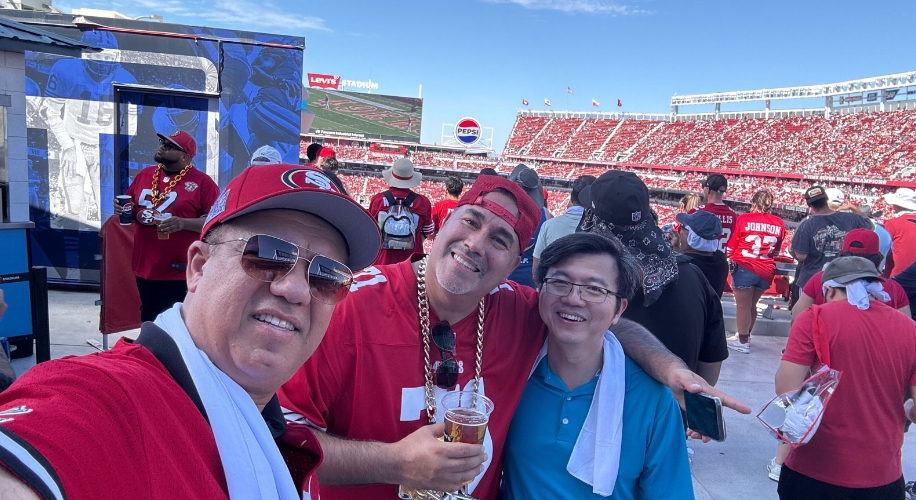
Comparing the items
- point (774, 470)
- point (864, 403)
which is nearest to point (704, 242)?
point (774, 470)

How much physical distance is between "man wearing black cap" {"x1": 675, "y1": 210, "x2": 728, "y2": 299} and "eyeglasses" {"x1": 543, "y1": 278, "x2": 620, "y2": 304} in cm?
426

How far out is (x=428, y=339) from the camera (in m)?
1.86

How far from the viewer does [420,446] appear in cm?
155

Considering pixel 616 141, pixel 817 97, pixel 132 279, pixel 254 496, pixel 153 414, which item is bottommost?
pixel 132 279

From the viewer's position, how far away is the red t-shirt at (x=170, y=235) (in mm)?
4566

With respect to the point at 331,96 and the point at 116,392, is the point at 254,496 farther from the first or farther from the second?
the point at 331,96

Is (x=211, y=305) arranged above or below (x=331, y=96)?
below

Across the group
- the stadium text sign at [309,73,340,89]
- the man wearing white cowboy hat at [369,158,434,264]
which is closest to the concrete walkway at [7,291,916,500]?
the man wearing white cowboy hat at [369,158,434,264]

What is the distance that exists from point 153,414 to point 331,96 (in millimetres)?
55443

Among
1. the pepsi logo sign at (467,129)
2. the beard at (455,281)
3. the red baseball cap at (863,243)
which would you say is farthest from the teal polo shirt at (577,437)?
the pepsi logo sign at (467,129)

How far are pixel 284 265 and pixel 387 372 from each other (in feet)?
2.21

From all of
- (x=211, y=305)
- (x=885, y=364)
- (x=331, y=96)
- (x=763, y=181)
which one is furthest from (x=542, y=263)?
(x=331, y=96)

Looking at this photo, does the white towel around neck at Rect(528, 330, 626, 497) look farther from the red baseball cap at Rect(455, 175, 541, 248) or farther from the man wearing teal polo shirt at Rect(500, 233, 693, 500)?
the red baseball cap at Rect(455, 175, 541, 248)

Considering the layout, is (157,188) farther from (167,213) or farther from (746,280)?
(746,280)
